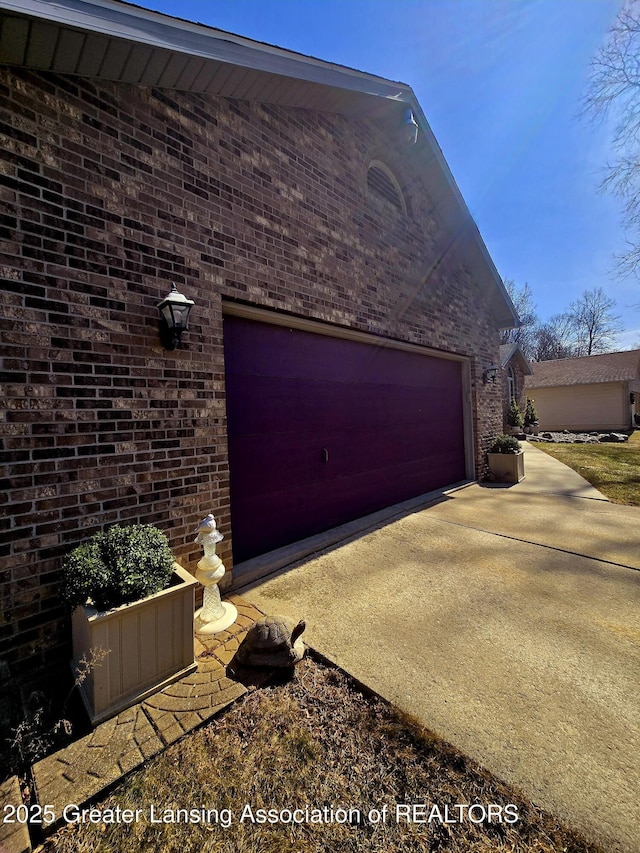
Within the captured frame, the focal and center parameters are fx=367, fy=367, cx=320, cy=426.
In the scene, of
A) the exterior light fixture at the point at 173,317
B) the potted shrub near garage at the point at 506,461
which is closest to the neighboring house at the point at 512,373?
the potted shrub near garage at the point at 506,461

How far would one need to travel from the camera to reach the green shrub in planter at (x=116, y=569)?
6.40 ft

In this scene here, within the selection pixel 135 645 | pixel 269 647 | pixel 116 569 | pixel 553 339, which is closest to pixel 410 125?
pixel 116 569

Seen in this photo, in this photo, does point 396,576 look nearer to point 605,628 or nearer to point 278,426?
point 605,628

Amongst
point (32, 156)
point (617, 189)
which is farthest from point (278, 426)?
point (617, 189)

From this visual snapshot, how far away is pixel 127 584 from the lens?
1.98m

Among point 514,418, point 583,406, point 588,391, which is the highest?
point 588,391

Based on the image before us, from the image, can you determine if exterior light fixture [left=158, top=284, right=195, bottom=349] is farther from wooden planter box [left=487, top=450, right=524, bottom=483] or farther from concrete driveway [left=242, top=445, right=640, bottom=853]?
wooden planter box [left=487, top=450, right=524, bottom=483]

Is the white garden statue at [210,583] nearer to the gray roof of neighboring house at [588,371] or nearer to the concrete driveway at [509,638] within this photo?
the concrete driveway at [509,638]

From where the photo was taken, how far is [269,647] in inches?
84.7

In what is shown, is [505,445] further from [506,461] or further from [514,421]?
[514,421]

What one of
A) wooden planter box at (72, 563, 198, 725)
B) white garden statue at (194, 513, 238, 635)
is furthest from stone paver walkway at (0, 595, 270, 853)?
white garden statue at (194, 513, 238, 635)

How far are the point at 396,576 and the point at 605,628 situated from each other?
1548 millimetres

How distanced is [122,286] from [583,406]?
88.6 feet

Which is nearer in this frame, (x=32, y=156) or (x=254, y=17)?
(x=32, y=156)
